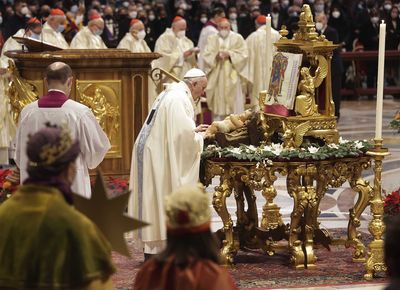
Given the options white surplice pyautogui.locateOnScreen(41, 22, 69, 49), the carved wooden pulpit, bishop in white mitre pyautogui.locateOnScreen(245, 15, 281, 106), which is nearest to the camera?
the carved wooden pulpit

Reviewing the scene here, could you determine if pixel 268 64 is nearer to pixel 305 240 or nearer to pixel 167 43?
pixel 305 240

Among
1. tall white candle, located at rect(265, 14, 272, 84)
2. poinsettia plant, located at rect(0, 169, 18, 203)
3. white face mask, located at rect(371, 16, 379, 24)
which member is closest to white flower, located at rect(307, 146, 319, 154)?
tall white candle, located at rect(265, 14, 272, 84)

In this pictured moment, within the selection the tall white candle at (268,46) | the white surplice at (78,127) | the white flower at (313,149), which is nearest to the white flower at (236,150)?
the white flower at (313,149)

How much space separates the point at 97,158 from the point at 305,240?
1.97m

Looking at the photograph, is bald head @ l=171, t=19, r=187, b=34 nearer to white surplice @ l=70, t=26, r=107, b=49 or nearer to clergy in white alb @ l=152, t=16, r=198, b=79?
clergy in white alb @ l=152, t=16, r=198, b=79

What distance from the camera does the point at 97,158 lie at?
788cm

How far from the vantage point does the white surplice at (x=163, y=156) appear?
857cm

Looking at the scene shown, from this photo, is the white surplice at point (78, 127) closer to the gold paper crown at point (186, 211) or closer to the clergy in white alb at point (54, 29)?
the gold paper crown at point (186, 211)

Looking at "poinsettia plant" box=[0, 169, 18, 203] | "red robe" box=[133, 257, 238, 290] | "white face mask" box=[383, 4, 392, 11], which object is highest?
"white face mask" box=[383, 4, 392, 11]

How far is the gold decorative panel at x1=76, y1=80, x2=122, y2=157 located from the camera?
467 inches

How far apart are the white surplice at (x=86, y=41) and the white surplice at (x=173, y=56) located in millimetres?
1836

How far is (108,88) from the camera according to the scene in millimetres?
11930

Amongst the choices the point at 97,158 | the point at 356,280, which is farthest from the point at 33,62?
the point at 356,280

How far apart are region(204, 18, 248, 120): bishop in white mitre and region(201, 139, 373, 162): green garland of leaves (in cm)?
1051
